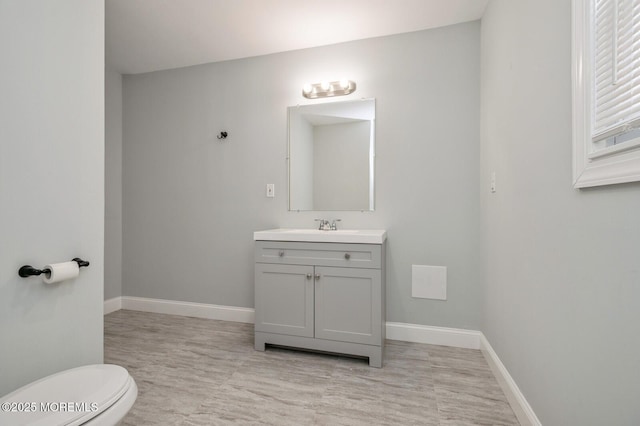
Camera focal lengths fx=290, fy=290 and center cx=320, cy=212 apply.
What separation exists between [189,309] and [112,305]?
0.87 m

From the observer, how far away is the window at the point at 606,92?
75 centimetres

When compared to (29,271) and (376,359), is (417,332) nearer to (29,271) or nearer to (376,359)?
(376,359)

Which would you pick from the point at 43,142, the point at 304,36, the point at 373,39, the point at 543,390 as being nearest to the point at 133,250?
the point at 43,142

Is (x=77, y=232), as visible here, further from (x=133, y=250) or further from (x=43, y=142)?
(x=133, y=250)

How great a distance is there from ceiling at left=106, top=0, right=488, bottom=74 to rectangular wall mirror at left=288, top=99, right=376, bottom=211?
56cm

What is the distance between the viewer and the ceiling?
2068mm

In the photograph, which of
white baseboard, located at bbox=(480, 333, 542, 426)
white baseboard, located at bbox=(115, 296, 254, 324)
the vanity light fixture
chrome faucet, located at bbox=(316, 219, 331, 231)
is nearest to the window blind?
white baseboard, located at bbox=(480, 333, 542, 426)

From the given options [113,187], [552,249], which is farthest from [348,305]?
[113,187]

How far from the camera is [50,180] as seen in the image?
1195mm

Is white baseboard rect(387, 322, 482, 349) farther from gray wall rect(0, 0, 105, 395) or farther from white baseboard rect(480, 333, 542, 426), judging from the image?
gray wall rect(0, 0, 105, 395)

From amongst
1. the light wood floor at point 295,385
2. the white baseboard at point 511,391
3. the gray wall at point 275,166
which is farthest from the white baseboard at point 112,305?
the white baseboard at point 511,391

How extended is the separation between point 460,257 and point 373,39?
76.8 inches

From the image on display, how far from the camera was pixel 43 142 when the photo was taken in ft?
3.84

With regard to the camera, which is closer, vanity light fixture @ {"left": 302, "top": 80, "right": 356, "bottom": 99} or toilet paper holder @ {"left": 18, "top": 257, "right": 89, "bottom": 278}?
toilet paper holder @ {"left": 18, "top": 257, "right": 89, "bottom": 278}
